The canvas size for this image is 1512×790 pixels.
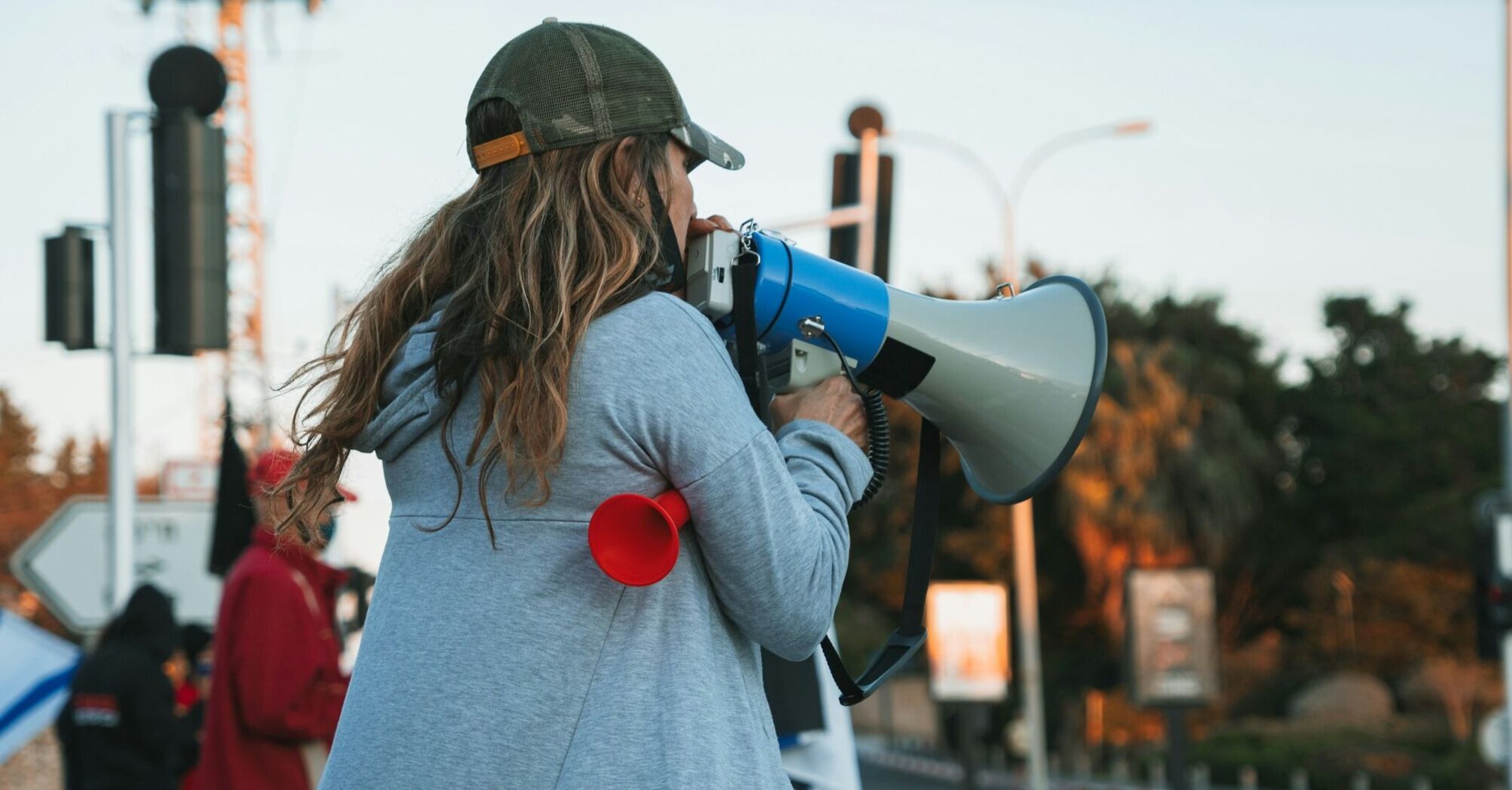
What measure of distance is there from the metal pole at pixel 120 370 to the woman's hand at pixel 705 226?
5.88 meters

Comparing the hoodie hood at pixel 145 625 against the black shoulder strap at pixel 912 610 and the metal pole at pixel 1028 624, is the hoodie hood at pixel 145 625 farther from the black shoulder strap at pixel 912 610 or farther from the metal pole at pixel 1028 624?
the metal pole at pixel 1028 624

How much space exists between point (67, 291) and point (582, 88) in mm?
5955

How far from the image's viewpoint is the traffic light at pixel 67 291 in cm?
708

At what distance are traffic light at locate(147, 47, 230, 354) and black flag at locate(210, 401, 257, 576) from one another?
1.95 feet

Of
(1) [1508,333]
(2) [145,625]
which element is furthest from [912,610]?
(1) [1508,333]

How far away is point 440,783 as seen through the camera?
163cm

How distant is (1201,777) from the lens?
103 feet

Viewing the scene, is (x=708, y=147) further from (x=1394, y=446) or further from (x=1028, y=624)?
(x=1394, y=446)

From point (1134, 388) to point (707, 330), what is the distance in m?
33.5

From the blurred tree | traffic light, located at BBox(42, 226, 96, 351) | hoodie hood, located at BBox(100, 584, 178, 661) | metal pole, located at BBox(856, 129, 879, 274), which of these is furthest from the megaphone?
the blurred tree

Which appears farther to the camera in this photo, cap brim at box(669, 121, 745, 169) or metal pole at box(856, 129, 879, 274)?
metal pole at box(856, 129, 879, 274)

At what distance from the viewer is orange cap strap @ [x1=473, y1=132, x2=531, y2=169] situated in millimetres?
1835

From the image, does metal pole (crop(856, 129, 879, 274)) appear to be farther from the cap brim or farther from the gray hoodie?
the gray hoodie

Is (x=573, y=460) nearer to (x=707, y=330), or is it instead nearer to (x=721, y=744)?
(x=707, y=330)
